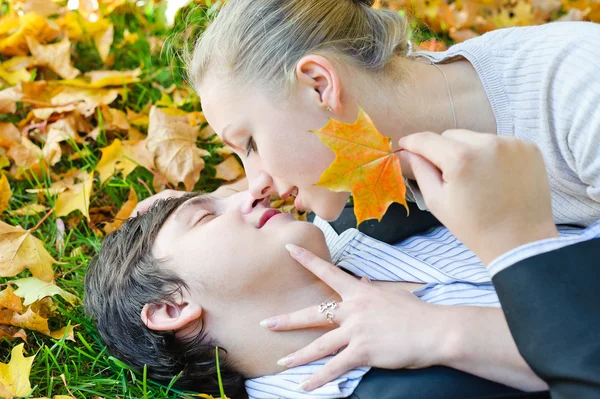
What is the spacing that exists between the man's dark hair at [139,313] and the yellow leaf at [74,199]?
47 centimetres

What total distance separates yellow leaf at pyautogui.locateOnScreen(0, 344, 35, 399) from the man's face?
0.44 m

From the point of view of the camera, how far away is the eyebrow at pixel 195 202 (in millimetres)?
1962

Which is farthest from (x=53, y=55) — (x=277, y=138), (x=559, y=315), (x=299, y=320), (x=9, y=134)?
(x=559, y=315)

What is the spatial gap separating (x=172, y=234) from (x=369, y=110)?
2.16ft

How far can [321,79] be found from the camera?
5.73 ft

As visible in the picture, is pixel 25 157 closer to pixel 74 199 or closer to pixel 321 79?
pixel 74 199

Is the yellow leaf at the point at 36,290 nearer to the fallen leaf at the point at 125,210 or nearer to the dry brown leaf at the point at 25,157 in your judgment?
the fallen leaf at the point at 125,210

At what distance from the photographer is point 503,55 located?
196 centimetres

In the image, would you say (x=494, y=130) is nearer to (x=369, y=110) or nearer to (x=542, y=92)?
(x=542, y=92)

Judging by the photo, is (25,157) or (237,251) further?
(25,157)

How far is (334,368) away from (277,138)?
605mm

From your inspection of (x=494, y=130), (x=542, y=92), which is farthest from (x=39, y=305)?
(x=542, y=92)

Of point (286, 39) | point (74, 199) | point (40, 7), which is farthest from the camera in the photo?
point (40, 7)

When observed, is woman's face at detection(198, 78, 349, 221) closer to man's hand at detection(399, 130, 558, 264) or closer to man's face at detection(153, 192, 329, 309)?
man's face at detection(153, 192, 329, 309)
